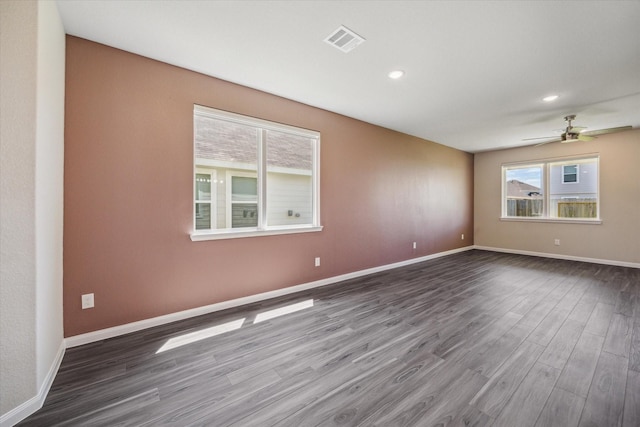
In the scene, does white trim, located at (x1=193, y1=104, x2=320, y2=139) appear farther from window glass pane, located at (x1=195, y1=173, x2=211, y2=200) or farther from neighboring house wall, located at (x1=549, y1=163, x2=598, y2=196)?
neighboring house wall, located at (x1=549, y1=163, x2=598, y2=196)

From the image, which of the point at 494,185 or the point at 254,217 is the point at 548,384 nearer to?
the point at 254,217

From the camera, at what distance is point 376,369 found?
1882 millimetres

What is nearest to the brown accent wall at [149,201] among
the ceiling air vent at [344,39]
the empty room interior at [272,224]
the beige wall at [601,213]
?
the empty room interior at [272,224]

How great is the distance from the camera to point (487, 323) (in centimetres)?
259

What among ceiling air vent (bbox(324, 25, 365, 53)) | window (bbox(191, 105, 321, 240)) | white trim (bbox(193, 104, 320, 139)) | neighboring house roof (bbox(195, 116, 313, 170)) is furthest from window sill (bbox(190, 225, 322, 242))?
ceiling air vent (bbox(324, 25, 365, 53))

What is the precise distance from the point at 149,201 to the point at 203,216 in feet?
1.87

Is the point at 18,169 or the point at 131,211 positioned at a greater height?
the point at 18,169

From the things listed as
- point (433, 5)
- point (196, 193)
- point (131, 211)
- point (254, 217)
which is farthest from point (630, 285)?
point (131, 211)

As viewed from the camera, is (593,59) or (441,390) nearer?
(441,390)

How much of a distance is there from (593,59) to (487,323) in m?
2.81

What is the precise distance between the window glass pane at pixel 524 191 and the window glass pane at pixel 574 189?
8.8 inches

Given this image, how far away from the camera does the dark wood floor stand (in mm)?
1479

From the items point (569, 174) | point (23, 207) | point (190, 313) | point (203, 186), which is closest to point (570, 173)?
point (569, 174)

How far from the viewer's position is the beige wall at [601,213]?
480 cm
